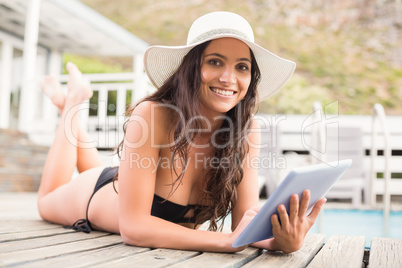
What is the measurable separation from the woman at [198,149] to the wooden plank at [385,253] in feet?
0.89

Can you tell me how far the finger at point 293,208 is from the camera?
148 cm

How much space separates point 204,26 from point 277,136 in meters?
6.10

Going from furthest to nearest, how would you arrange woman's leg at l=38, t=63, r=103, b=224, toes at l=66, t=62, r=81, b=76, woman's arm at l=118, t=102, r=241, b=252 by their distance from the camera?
toes at l=66, t=62, r=81, b=76, woman's leg at l=38, t=63, r=103, b=224, woman's arm at l=118, t=102, r=241, b=252

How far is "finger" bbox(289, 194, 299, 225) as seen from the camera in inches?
58.4

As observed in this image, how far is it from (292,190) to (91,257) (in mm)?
711

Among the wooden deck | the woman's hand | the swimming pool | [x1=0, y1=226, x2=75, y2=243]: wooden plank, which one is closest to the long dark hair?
the wooden deck

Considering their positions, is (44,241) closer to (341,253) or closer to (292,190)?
(292,190)

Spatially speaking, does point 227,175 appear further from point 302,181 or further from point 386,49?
point 386,49

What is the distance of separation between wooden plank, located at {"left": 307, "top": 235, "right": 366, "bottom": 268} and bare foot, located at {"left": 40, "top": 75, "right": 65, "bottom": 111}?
222 centimetres

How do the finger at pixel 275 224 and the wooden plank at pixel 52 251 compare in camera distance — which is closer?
the wooden plank at pixel 52 251

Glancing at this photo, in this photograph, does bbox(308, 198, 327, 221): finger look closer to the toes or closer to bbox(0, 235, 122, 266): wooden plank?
bbox(0, 235, 122, 266): wooden plank

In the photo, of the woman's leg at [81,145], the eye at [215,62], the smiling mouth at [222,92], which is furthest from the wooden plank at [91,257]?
the woman's leg at [81,145]

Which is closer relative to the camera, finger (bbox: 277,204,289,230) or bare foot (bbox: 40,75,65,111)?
finger (bbox: 277,204,289,230)

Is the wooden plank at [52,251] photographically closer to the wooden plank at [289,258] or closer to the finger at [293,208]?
the wooden plank at [289,258]
